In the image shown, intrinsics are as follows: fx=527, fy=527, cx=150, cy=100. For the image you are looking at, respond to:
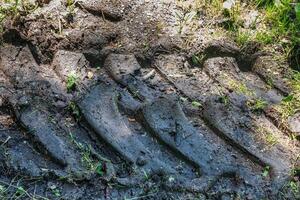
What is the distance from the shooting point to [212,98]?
8.70 ft

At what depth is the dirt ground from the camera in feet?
7.29

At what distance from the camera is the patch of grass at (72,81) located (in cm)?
248

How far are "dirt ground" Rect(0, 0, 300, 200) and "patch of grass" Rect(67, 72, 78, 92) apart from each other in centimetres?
1

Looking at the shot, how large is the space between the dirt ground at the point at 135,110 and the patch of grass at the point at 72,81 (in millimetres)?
11

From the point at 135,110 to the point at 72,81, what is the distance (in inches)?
13.0

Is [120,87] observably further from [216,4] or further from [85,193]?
[216,4]

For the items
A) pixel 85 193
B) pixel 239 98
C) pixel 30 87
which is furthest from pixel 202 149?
pixel 30 87

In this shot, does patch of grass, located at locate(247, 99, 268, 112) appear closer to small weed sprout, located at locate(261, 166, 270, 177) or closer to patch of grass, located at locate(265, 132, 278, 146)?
patch of grass, located at locate(265, 132, 278, 146)

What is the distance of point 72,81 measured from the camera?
2.50 meters

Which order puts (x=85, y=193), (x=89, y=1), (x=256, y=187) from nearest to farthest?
(x=85, y=193)
(x=256, y=187)
(x=89, y=1)

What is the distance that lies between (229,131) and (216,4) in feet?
2.76

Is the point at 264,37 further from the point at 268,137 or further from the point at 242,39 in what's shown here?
the point at 268,137

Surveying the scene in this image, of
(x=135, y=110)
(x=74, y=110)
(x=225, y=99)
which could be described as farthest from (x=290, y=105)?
(x=74, y=110)

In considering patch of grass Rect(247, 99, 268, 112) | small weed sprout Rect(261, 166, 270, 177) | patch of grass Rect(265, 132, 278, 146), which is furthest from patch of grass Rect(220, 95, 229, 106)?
small weed sprout Rect(261, 166, 270, 177)
